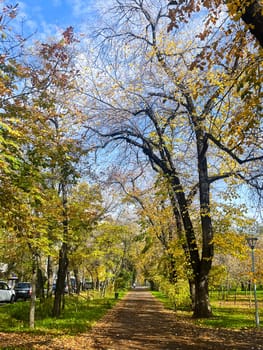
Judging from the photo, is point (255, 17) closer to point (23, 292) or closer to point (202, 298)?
point (202, 298)

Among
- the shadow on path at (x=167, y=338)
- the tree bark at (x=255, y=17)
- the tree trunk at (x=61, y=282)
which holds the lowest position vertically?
the shadow on path at (x=167, y=338)

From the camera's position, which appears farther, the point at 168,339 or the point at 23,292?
the point at 23,292

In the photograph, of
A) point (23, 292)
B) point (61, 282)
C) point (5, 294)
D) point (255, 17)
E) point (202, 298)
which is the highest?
point (255, 17)

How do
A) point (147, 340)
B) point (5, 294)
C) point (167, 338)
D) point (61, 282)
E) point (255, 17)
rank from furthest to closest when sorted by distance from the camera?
point (5, 294), point (61, 282), point (167, 338), point (147, 340), point (255, 17)

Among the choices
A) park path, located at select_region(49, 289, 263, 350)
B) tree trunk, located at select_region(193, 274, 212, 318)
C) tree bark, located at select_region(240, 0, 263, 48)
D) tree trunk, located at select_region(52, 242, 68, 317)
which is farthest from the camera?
tree trunk, located at select_region(52, 242, 68, 317)

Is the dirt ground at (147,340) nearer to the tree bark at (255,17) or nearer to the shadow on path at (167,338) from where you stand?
the shadow on path at (167,338)

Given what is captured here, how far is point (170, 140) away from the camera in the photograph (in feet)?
49.9

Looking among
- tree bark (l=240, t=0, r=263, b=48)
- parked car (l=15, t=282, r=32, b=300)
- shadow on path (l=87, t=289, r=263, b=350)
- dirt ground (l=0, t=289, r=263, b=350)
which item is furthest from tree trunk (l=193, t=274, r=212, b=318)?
parked car (l=15, t=282, r=32, b=300)

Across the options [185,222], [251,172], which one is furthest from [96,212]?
[251,172]

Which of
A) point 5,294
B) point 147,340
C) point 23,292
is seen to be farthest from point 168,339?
point 23,292

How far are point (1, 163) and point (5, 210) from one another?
1893 mm

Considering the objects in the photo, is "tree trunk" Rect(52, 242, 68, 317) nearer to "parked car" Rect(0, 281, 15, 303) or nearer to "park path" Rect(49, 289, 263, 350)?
"park path" Rect(49, 289, 263, 350)

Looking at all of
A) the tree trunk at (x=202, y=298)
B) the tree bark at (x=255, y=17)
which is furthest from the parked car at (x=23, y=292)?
the tree bark at (x=255, y=17)

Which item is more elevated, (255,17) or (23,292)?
(255,17)
